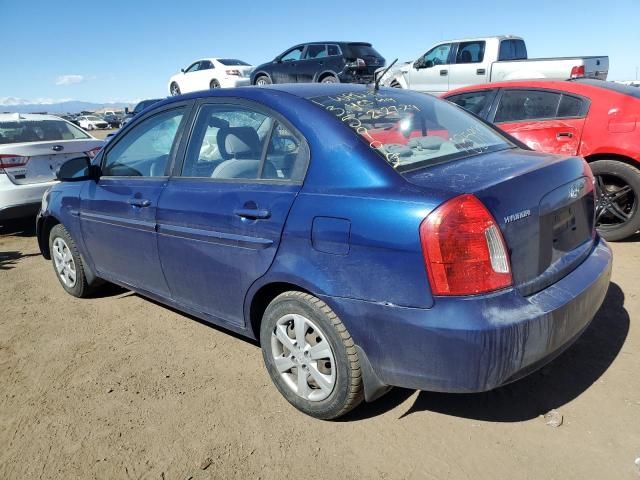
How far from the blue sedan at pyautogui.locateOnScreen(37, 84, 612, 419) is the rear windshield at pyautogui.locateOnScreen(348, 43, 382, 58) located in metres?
10.2

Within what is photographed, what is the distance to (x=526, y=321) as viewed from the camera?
6.84 feet

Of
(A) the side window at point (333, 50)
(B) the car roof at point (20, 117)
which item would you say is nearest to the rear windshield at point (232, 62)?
(A) the side window at point (333, 50)

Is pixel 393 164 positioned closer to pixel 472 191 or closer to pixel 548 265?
pixel 472 191

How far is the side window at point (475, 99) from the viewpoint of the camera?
594 cm

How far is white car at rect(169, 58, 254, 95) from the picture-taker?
16.2 meters

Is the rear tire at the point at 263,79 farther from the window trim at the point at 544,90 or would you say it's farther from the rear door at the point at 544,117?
the rear door at the point at 544,117

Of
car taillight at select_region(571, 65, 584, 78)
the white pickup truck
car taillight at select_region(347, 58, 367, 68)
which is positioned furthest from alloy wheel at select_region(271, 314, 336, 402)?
car taillight at select_region(347, 58, 367, 68)

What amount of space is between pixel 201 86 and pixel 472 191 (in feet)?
53.7

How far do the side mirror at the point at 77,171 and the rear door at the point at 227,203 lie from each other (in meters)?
1.08

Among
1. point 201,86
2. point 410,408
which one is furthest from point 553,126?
point 201,86

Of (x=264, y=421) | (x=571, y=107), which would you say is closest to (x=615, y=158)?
(x=571, y=107)

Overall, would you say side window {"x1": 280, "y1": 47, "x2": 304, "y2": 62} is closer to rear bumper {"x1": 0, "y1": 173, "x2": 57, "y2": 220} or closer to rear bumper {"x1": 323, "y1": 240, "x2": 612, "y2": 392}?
rear bumper {"x1": 0, "y1": 173, "x2": 57, "y2": 220}

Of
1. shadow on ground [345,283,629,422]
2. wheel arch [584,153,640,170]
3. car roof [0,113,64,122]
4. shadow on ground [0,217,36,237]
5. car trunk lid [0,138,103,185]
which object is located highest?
car roof [0,113,64,122]

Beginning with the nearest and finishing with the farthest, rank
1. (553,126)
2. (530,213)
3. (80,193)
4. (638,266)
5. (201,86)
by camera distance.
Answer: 1. (530,213)
2. (80,193)
3. (638,266)
4. (553,126)
5. (201,86)
